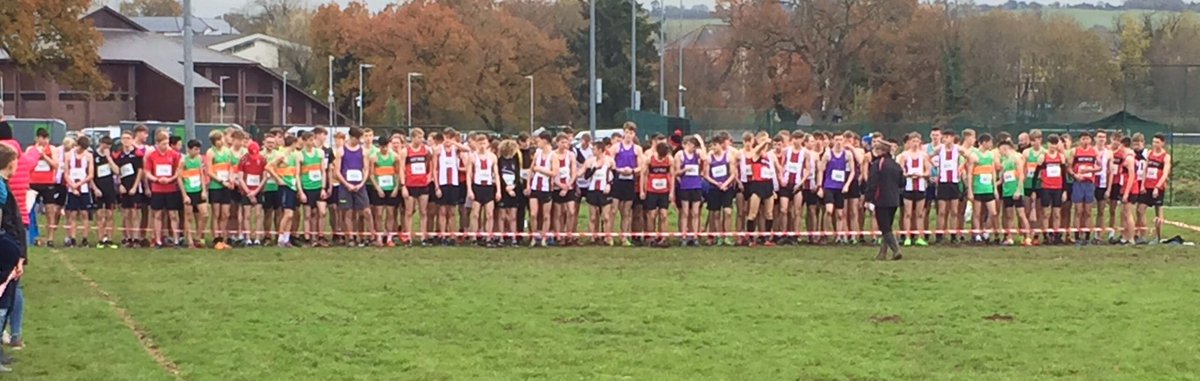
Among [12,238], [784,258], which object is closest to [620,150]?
[784,258]

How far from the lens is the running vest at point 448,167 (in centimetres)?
2112

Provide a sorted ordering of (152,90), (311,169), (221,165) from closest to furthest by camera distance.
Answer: (221,165) < (311,169) < (152,90)

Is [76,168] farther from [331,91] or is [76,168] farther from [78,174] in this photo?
[331,91]

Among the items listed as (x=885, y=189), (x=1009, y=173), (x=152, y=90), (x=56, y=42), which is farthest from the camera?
(x=152, y=90)

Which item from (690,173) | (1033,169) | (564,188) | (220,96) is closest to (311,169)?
(564,188)

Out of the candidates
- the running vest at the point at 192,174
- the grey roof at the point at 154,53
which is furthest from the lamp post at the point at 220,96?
the running vest at the point at 192,174

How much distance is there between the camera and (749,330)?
12477mm

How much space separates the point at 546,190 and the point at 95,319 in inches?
360

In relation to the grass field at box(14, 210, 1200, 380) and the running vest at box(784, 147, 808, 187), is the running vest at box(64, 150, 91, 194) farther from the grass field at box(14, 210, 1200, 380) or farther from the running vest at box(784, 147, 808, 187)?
the running vest at box(784, 147, 808, 187)

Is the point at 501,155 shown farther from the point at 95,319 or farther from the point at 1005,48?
the point at 1005,48

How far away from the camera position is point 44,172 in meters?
20.5

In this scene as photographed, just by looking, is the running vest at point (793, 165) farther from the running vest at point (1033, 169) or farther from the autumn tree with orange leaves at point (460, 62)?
the autumn tree with orange leaves at point (460, 62)

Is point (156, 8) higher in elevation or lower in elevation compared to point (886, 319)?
higher

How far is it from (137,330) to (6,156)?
8.68 feet
